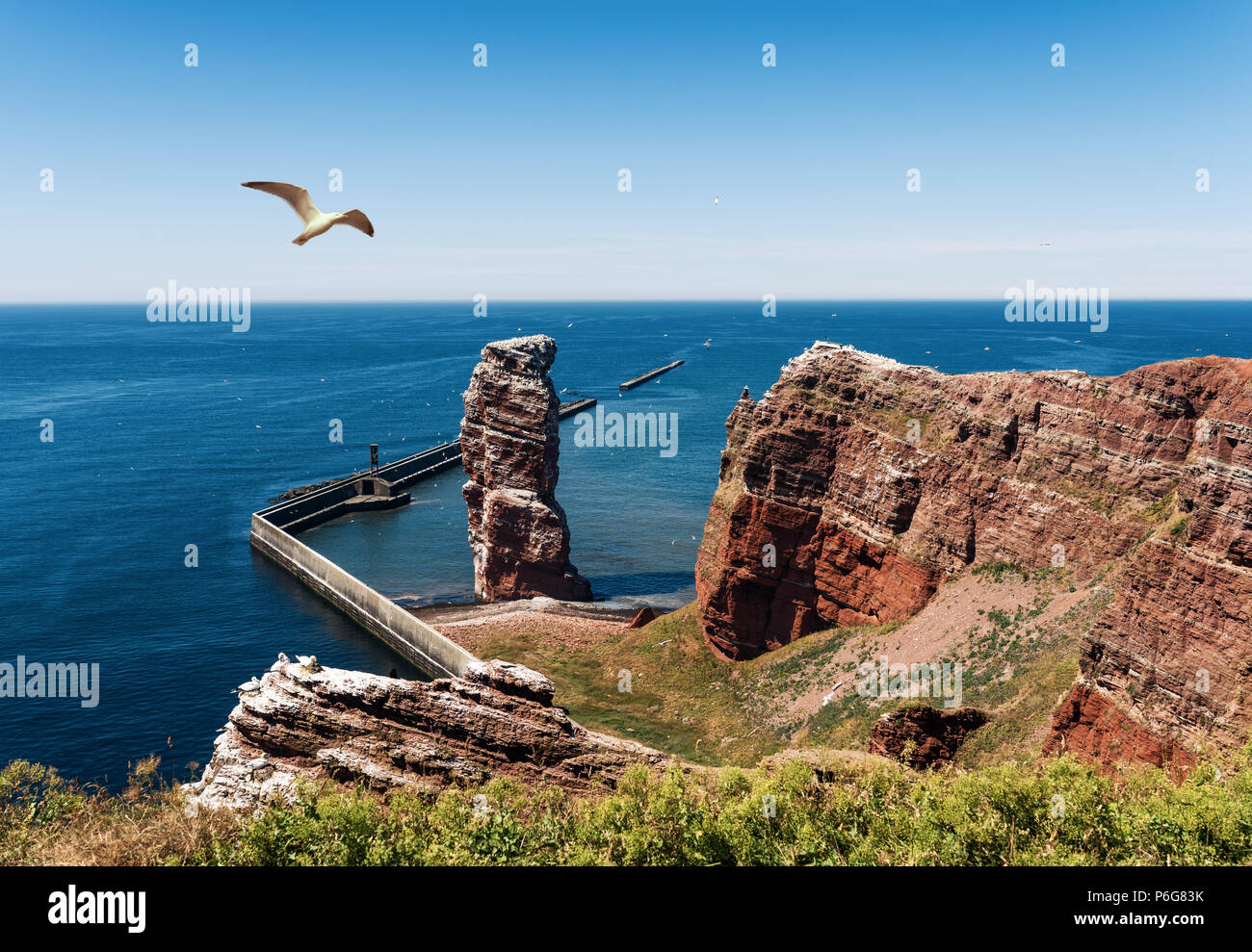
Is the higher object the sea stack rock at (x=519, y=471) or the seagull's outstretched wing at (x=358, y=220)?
the seagull's outstretched wing at (x=358, y=220)

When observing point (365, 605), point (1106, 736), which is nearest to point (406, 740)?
point (1106, 736)

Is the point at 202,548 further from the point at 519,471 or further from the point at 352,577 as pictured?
the point at 519,471

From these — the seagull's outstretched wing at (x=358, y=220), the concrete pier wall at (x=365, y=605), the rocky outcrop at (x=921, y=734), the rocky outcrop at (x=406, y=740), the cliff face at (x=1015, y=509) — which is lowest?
the concrete pier wall at (x=365, y=605)

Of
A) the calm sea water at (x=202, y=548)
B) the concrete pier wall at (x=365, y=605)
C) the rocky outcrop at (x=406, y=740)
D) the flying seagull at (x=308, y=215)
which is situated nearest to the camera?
the flying seagull at (x=308, y=215)

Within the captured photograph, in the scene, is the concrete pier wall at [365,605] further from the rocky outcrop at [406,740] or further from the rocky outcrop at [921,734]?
the rocky outcrop at [921,734]

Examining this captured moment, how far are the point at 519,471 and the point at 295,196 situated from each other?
5733cm

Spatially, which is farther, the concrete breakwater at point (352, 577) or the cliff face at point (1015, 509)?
the concrete breakwater at point (352, 577)

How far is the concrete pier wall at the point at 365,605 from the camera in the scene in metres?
64.0

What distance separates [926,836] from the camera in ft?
69.3

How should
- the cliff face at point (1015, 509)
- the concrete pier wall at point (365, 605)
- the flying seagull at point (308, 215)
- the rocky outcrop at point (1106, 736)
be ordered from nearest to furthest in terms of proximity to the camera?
the flying seagull at point (308, 215), the rocky outcrop at point (1106, 736), the cliff face at point (1015, 509), the concrete pier wall at point (365, 605)

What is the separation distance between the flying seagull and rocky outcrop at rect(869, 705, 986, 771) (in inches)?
1060

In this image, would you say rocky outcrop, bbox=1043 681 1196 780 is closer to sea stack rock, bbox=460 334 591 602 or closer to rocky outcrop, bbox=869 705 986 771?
rocky outcrop, bbox=869 705 986 771

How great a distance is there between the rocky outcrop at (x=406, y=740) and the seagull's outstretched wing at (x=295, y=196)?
1636 centimetres

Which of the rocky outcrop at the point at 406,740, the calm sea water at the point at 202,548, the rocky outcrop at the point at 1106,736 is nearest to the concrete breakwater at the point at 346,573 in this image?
the calm sea water at the point at 202,548
